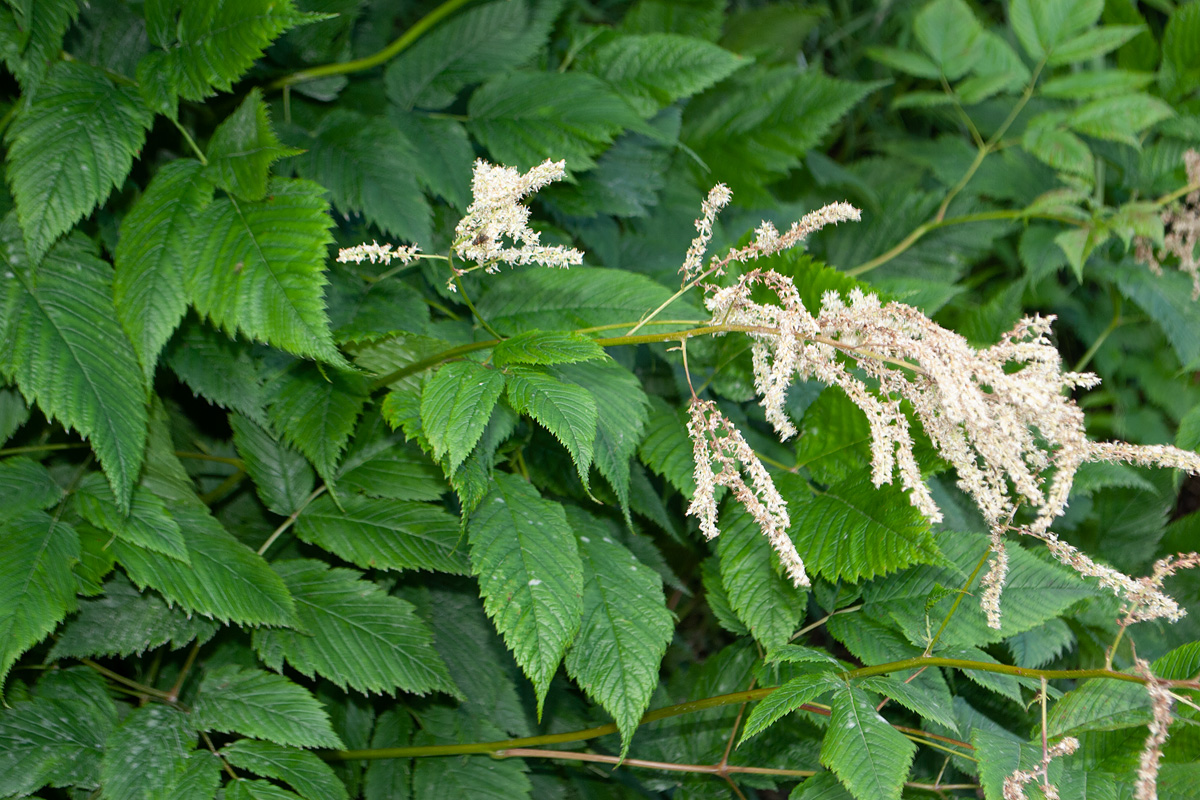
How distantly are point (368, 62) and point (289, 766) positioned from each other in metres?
1.61

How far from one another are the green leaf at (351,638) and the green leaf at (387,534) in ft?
0.21

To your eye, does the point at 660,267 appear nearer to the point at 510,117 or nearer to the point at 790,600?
the point at 510,117

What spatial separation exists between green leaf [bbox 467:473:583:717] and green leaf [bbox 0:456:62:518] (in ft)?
2.72

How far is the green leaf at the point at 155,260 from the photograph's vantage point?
5.02 ft

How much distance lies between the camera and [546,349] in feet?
4.23

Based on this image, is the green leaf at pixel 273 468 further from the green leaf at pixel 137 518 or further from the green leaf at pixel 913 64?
the green leaf at pixel 913 64

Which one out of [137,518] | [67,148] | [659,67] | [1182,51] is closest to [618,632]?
[137,518]

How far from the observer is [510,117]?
2.07m

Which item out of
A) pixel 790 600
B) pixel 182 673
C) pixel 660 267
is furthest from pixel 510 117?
pixel 182 673

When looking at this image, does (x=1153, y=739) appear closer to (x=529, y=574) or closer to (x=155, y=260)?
(x=529, y=574)

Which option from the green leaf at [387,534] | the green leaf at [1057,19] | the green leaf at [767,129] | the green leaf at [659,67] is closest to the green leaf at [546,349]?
the green leaf at [387,534]

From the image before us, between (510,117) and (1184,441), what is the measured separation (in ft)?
5.99

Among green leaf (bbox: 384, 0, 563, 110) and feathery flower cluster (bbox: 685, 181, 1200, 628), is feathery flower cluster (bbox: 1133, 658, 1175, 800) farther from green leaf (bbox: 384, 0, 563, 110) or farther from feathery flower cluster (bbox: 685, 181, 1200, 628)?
green leaf (bbox: 384, 0, 563, 110)

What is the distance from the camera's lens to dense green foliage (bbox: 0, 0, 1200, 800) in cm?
144
